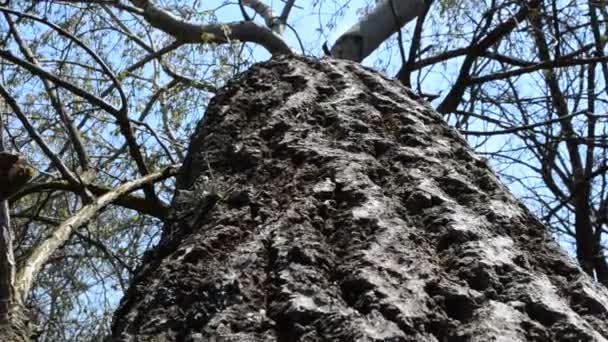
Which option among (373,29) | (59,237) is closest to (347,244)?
(59,237)

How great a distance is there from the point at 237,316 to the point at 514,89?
6.29 metres

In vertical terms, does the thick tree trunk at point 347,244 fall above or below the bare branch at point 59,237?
below

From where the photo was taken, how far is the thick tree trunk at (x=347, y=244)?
1.22 metres

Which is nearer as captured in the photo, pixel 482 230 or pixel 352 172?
pixel 482 230

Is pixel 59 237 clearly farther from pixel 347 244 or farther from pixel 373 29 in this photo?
pixel 373 29

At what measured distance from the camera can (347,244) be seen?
1453mm

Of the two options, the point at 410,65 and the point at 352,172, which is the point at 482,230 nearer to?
the point at 352,172

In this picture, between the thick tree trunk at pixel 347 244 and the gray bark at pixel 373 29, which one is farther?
the gray bark at pixel 373 29

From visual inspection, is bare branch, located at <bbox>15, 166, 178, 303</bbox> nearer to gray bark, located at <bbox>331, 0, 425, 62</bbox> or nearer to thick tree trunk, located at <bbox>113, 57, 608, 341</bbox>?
thick tree trunk, located at <bbox>113, 57, 608, 341</bbox>

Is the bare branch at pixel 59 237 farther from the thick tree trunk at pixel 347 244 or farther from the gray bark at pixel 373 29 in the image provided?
the gray bark at pixel 373 29

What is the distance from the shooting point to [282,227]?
4.95ft

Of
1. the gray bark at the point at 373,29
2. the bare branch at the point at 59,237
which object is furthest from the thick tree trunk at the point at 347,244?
the gray bark at the point at 373,29

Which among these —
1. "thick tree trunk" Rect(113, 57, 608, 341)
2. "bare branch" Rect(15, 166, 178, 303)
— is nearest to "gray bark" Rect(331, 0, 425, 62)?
"bare branch" Rect(15, 166, 178, 303)

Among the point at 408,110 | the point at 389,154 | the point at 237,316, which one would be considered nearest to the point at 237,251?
the point at 237,316
